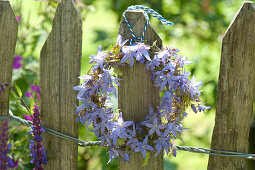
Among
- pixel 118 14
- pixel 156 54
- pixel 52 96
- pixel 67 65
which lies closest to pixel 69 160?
A: pixel 52 96

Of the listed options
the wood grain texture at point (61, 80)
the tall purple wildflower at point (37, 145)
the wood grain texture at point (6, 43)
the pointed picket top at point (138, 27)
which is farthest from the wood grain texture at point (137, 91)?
the wood grain texture at point (6, 43)

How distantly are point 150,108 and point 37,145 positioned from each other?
558mm

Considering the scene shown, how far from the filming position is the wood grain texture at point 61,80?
1610mm

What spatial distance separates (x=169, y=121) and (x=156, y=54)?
0.96 ft

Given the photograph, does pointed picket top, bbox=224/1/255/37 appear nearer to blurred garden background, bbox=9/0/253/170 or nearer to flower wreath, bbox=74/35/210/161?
flower wreath, bbox=74/35/210/161

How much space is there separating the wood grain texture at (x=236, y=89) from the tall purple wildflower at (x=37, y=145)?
803 mm

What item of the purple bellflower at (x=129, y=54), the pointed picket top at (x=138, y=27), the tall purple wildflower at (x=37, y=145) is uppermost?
the pointed picket top at (x=138, y=27)

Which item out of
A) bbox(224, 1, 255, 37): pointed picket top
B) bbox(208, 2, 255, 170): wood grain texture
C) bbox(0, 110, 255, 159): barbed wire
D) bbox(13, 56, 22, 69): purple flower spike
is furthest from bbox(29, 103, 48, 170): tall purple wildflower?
bbox(13, 56, 22, 69): purple flower spike

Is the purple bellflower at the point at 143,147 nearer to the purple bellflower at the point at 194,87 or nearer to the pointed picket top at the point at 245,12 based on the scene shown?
the purple bellflower at the point at 194,87

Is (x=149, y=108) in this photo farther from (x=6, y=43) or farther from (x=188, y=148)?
(x=6, y=43)

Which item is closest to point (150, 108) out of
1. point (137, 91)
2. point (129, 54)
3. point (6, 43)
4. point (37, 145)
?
point (137, 91)

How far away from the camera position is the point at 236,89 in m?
1.52

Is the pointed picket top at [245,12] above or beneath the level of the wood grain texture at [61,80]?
above

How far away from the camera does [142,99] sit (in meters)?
1.54
